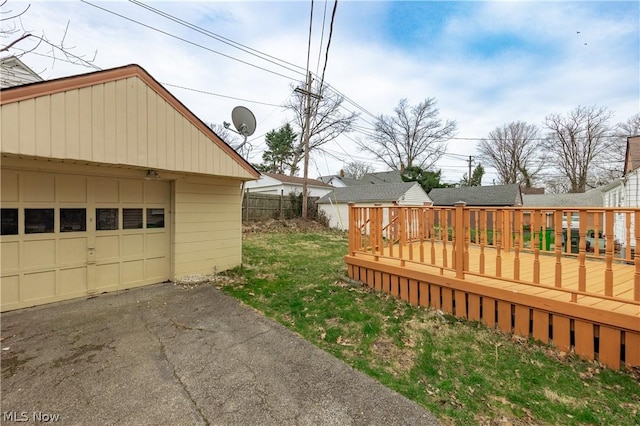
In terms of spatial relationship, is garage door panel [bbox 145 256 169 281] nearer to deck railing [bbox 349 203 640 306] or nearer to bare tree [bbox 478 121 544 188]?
deck railing [bbox 349 203 640 306]

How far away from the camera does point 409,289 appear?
414 centimetres

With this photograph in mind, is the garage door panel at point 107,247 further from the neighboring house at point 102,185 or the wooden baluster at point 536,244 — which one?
the wooden baluster at point 536,244

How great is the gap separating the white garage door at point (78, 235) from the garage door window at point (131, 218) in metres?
0.01

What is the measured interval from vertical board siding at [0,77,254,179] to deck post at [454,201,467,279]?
4.25 m

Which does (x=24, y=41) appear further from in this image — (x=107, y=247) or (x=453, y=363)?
(x=453, y=363)

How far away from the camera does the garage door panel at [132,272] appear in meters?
4.86

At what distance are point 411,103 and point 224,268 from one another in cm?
2821

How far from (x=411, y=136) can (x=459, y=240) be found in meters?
28.0

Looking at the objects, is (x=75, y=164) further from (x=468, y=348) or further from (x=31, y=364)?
(x=468, y=348)

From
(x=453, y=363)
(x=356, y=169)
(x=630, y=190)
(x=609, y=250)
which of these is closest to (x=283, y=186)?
(x=630, y=190)

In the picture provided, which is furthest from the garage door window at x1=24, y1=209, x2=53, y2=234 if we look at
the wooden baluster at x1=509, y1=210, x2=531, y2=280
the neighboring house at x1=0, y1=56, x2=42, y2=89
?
the wooden baluster at x1=509, y1=210, x2=531, y2=280

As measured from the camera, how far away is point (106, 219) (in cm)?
463

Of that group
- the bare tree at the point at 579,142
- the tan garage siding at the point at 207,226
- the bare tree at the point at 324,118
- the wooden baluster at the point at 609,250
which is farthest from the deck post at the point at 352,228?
the bare tree at the point at 579,142

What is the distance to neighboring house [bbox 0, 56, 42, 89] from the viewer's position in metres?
4.94
